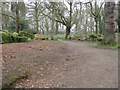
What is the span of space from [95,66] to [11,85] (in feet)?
8.61

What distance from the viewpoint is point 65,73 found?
12.8ft

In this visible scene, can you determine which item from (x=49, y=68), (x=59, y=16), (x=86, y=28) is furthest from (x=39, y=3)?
(x=86, y=28)

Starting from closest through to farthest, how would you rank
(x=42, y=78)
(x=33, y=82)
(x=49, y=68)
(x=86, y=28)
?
(x=33, y=82) < (x=42, y=78) < (x=49, y=68) < (x=86, y=28)

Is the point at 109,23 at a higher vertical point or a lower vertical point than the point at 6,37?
higher

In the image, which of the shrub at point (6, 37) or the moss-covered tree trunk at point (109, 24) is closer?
the moss-covered tree trunk at point (109, 24)

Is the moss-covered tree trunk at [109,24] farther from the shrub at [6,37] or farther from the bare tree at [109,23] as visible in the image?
the shrub at [6,37]

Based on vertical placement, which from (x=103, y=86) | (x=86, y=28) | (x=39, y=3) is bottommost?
(x=103, y=86)

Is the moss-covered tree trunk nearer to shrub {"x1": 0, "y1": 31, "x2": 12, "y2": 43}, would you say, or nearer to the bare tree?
the bare tree

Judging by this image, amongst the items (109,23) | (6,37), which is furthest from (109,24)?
(6,37)

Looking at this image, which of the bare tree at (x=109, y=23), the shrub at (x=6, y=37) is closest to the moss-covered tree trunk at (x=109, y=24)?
the bare tree at (x=109, y=23)

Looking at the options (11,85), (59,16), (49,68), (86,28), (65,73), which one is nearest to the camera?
(11,85)

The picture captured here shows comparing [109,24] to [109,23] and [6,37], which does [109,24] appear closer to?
[109,23]

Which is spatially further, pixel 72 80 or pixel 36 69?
pixel 36 69

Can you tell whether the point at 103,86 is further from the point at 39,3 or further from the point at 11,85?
the point at 39,3
